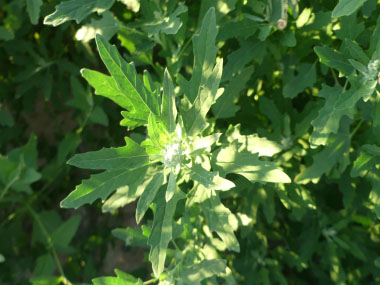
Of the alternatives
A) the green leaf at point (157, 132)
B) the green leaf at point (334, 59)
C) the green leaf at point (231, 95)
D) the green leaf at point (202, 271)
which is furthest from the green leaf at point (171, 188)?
the green leaf at point (334, 59)

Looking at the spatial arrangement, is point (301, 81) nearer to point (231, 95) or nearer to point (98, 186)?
point (231, 95)

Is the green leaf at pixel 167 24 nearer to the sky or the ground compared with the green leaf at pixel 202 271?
nearer to the sky

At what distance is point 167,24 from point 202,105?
38 cm

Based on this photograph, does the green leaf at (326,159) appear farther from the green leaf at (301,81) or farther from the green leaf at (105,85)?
the green leaf at (105,85)

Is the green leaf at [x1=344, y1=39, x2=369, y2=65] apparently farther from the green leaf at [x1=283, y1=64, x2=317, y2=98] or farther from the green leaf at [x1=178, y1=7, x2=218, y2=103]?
the green leaf at [x1=178, y1=7, x2=218, y2=103]

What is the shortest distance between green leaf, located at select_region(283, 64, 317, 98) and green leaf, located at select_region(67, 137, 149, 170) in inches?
28.0

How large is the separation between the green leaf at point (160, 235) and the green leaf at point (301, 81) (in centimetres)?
73

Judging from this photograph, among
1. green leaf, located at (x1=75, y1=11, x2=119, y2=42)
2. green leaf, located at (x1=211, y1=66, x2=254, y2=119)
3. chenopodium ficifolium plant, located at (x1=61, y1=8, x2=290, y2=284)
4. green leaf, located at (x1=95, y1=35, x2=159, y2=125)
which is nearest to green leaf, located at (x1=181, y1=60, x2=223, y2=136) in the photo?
chenopodium ficifolium plant, located at (x1=61, y1=8, x2=290, y2=284)

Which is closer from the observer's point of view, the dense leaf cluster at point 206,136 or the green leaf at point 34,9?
the dense leaf cluster at point 206,136

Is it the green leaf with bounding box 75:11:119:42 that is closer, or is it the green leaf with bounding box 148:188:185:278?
the green leaf with bounding box 148:188:185:278

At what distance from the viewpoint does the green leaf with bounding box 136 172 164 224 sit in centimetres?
138

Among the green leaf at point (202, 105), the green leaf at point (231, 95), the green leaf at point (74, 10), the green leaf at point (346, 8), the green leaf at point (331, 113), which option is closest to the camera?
the green leaf at point (346, 8)

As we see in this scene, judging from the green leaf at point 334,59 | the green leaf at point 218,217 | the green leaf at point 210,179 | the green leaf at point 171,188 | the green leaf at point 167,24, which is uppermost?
the green leaf at point 167,24

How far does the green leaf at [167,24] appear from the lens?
1557 millimetres
